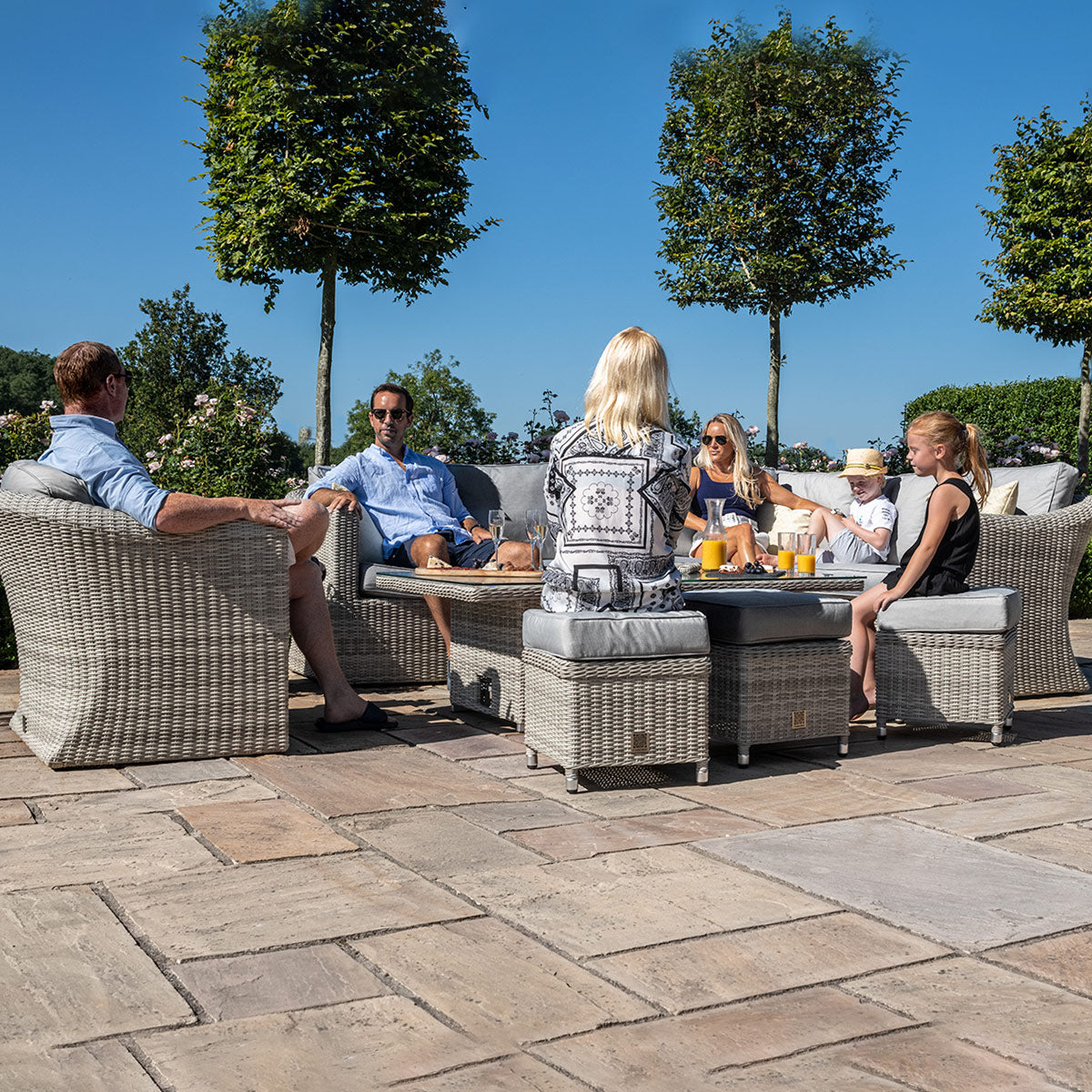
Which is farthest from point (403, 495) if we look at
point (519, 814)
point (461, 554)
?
point (519, 814)

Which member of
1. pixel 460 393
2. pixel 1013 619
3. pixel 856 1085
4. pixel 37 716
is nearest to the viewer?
pixel 856 1085

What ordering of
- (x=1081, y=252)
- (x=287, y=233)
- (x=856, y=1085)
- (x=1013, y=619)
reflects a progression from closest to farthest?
(x=856, y=1085) < (x=1013, y=619) < (x=287, y=233) < (x=1081, y=252)

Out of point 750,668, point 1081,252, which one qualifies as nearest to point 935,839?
point 750,668

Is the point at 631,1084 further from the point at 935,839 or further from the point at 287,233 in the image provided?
the point at 287,233

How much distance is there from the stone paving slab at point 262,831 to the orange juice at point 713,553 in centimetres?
198

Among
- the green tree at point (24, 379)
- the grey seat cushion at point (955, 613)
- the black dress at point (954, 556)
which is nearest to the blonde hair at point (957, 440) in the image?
the black dress at point (954, 556)

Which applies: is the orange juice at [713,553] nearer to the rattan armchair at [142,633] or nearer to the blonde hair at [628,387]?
the blonde hair at [628,387]

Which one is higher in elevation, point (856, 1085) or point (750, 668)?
point (750, 668)

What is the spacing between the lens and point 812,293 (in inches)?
524

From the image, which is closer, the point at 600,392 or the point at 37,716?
the point at 600,392

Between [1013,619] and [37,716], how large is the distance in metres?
3.22

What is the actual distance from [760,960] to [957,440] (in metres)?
2.63

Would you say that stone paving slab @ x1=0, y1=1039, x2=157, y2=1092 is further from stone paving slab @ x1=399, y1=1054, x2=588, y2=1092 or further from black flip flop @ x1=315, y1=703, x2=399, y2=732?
black flip flop @ x1=315, y1=703, x2=399, y2=732

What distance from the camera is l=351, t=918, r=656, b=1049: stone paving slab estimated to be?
1790 mm
